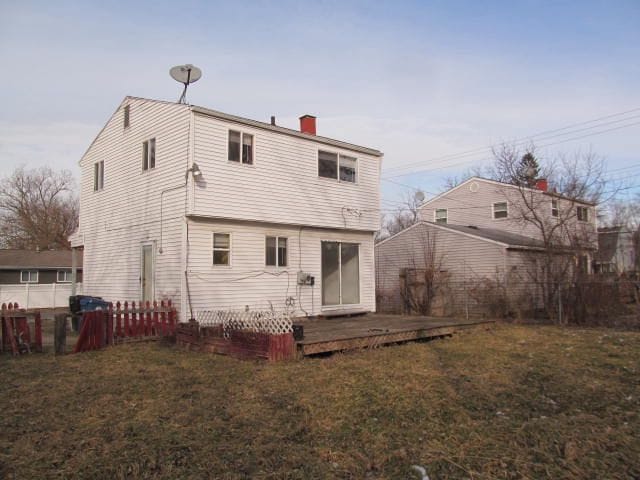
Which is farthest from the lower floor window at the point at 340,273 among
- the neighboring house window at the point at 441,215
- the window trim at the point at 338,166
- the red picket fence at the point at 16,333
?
the neighboring house window at the point at 441,215

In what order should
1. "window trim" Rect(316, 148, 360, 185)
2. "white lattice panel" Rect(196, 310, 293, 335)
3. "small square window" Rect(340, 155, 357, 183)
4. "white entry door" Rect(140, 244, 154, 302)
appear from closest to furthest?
A: "white lattice panel" Rect(196, 310, 293, 335), "white entry door" Rect(140, 244, 154, 302), "window trim" Rect(316, 148, 360, 185), "small square window" Rect(340, 155, 357, 183)

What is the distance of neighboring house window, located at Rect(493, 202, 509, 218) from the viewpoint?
27.1m

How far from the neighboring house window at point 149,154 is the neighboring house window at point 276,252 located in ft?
12.2

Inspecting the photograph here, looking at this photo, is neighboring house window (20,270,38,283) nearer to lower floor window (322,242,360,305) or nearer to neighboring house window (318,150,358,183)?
lower floor window (322,242,360,305)

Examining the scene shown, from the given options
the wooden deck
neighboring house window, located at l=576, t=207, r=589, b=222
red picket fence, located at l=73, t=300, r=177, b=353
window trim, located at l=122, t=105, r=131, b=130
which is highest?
window trim, located at l=122, t=105, r=131, b=130

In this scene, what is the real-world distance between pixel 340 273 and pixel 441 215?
16153 mm

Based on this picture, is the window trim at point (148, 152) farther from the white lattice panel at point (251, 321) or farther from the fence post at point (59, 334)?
the fence post at point (59, 334)

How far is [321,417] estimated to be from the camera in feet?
18.3

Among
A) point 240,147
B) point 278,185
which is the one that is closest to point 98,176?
point 240,147

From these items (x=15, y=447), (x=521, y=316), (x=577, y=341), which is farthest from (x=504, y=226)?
(x=15, y=447)

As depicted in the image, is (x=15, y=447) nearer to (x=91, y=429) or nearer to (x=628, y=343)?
(x=91, y=429)

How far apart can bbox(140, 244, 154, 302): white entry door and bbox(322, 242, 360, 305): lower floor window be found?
5.00m

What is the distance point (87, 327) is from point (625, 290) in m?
15.4

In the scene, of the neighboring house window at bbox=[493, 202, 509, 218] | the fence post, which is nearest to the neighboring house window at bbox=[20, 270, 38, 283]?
the fence post
